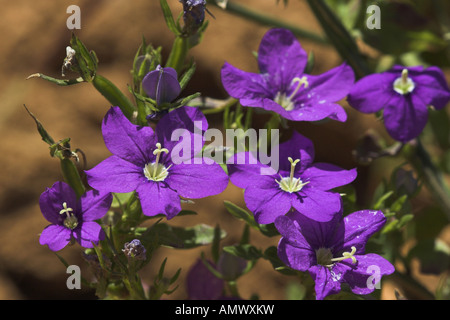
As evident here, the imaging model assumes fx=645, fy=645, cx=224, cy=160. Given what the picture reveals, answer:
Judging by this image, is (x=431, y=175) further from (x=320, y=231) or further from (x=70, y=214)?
(x=70, y=214)

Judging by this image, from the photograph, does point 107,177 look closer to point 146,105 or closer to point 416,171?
point 146,105

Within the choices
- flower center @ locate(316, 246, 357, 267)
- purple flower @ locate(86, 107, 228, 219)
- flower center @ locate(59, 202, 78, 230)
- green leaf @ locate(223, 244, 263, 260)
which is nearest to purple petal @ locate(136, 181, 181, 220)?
purple flower @ locate(86, 107, 228, 219)

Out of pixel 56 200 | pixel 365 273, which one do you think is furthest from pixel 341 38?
pixel 56 200

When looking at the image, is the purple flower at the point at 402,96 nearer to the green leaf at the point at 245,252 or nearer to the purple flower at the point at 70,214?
the green leaf at the point at 245,252

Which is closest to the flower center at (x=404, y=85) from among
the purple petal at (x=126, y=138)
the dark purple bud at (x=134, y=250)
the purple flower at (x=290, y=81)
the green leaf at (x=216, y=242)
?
the purple flower at (x=290, y=81)

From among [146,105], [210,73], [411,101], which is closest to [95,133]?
[210,73]
